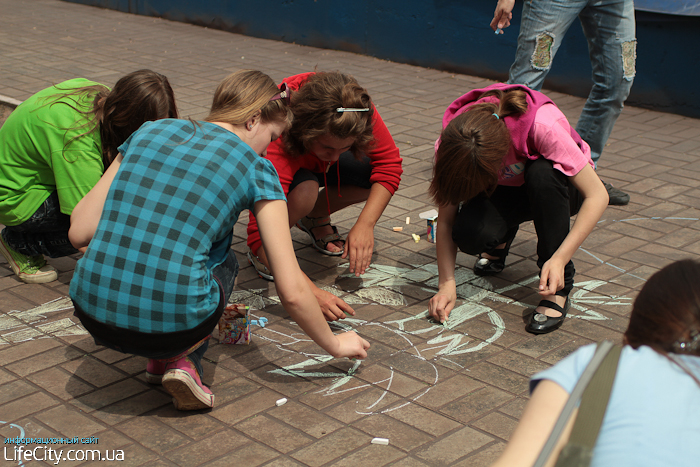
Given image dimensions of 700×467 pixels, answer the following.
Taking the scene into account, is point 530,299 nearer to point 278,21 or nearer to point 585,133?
point 585,133

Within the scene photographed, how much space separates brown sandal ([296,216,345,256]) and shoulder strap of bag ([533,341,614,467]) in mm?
2559

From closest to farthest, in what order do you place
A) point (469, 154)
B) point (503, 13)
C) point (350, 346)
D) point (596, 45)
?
point (350, 346)
point (469, 154)
point (503, 13)
point (596, 45)

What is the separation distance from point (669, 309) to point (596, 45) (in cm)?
363

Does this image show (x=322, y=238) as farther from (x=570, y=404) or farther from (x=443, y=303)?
(x=570, y=404)

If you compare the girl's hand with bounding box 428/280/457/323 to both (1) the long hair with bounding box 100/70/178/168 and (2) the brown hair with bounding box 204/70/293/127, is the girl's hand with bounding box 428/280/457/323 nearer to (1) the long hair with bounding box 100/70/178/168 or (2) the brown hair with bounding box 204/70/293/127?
(2) the brown hair with bounding box 204/70/293/127

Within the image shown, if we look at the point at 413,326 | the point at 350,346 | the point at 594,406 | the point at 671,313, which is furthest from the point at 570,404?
the point at 413,326

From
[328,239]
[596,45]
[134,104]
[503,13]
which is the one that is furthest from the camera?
[596,45]

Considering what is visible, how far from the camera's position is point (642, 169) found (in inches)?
194

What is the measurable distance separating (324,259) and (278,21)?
19.5 feet

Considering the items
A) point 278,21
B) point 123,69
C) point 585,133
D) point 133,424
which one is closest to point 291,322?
point 133,424

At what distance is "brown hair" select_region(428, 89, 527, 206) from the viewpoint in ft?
8.97

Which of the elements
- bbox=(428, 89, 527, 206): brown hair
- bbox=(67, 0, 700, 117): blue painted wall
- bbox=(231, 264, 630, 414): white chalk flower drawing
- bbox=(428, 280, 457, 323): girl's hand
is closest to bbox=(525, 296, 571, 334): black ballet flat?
bbox=(231, 264, 630, 414): white chalk flower drawing

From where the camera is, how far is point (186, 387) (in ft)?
7.58

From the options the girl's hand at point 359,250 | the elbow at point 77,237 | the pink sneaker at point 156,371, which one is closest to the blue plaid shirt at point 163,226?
the elbow at point 77,237
